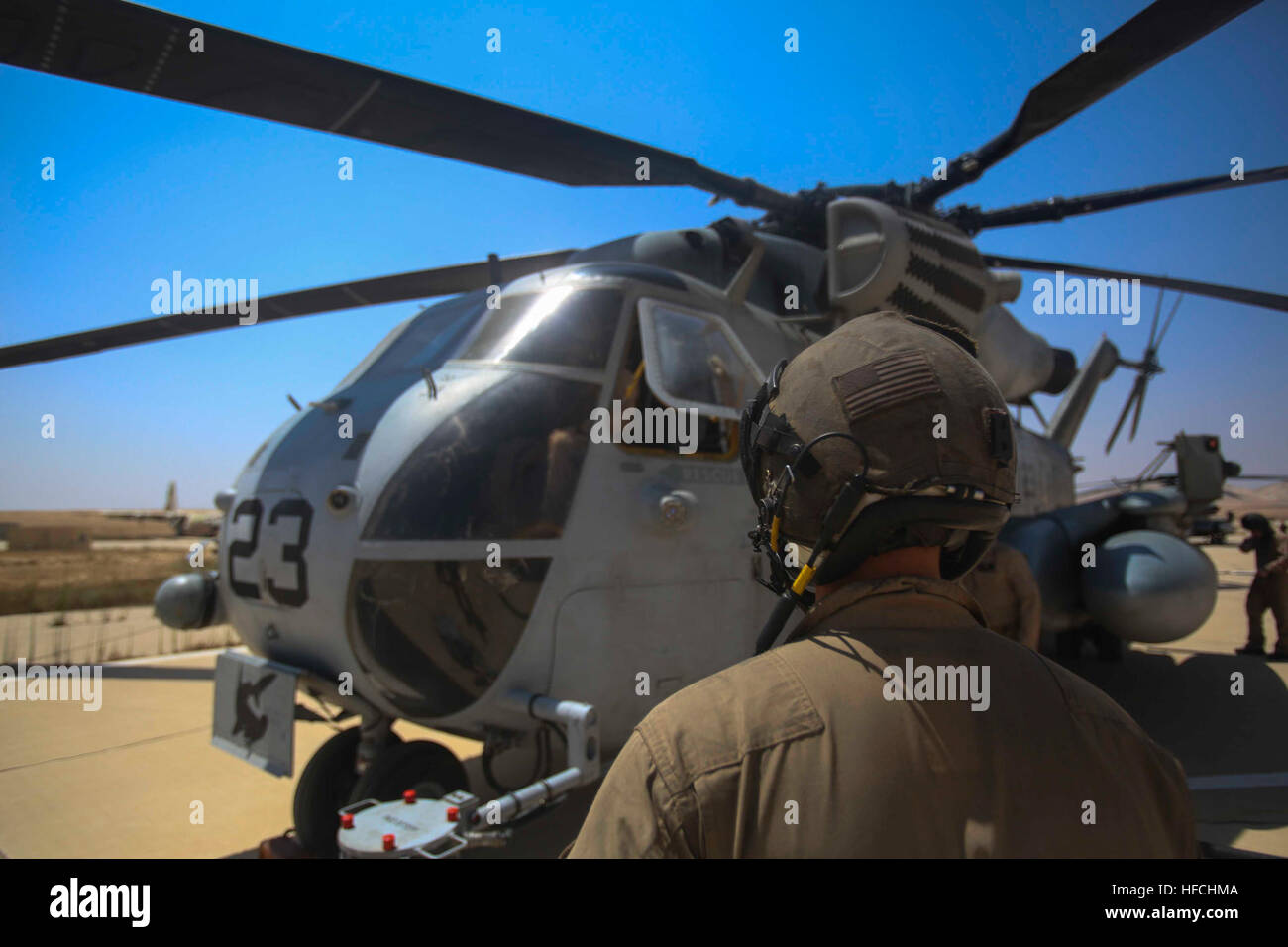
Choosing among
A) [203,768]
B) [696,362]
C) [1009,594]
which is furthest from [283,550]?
[1009,594]

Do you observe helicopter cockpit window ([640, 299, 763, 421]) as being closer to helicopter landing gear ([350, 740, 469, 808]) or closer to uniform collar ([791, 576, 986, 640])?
helicopter landing gear ([350, 740, 469, 808])

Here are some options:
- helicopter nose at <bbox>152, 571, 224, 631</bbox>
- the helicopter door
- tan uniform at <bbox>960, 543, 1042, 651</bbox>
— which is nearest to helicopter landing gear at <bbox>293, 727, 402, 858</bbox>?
helicopter nose at <bbox>152, 571, 224, 631</bbox>

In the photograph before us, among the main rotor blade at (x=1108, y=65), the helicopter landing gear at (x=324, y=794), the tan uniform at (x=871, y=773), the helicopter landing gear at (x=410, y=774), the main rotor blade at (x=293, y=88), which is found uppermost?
the main rotor blade at (x=1108, y=65)

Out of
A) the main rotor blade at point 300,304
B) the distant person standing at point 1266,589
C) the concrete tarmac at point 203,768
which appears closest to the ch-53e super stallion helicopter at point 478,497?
the concrete tarmac at point 203,768

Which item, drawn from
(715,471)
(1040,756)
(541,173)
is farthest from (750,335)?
(1040,756)

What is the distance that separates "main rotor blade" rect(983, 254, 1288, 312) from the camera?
5.78 m

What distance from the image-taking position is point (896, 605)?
118 centimetres

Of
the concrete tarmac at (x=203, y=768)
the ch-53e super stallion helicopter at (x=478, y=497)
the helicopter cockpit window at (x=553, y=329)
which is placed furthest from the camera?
the concrete tarmac at (x=203, y=768)

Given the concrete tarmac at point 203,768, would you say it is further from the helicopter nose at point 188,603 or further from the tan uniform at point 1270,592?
the helicopter nose at point 188,603

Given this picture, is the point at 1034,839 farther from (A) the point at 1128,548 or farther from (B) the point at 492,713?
(A) the point at 1128,548

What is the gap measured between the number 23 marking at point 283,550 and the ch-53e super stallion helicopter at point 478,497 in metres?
0.02

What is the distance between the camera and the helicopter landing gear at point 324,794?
12.0ft
